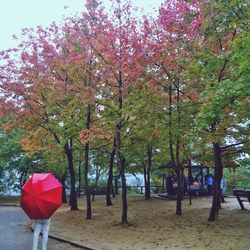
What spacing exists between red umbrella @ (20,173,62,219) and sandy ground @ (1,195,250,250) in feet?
7.89

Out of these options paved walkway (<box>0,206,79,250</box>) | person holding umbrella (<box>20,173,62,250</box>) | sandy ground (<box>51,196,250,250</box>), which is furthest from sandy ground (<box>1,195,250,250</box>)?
person holding umbrella (<box>20,173,62,250</box>)

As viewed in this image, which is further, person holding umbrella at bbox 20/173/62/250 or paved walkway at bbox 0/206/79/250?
paved walkway at bbox 0/206/79/250

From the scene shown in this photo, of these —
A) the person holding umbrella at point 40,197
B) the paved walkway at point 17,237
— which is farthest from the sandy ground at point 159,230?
the person holding umbrella at point 40,197

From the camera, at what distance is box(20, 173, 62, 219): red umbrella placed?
28.3 ft

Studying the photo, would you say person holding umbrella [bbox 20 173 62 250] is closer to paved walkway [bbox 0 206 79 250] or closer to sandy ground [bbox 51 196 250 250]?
sandy ground [bbox 51 196 250 250]

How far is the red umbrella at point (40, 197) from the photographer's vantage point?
28.3 ft

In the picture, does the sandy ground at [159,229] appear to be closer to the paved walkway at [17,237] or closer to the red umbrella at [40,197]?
the paved walkway at [17,237]

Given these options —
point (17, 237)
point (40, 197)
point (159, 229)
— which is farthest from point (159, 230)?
point (40, 197)

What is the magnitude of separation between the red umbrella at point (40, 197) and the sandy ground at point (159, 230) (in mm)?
2405

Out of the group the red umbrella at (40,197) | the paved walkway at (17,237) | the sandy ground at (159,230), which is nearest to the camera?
the red umbrella at (40,197)

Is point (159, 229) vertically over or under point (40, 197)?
under

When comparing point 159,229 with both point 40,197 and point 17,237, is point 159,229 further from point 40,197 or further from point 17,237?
point 40,197

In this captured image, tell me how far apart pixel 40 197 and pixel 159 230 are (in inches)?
233

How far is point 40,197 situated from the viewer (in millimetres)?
8633
